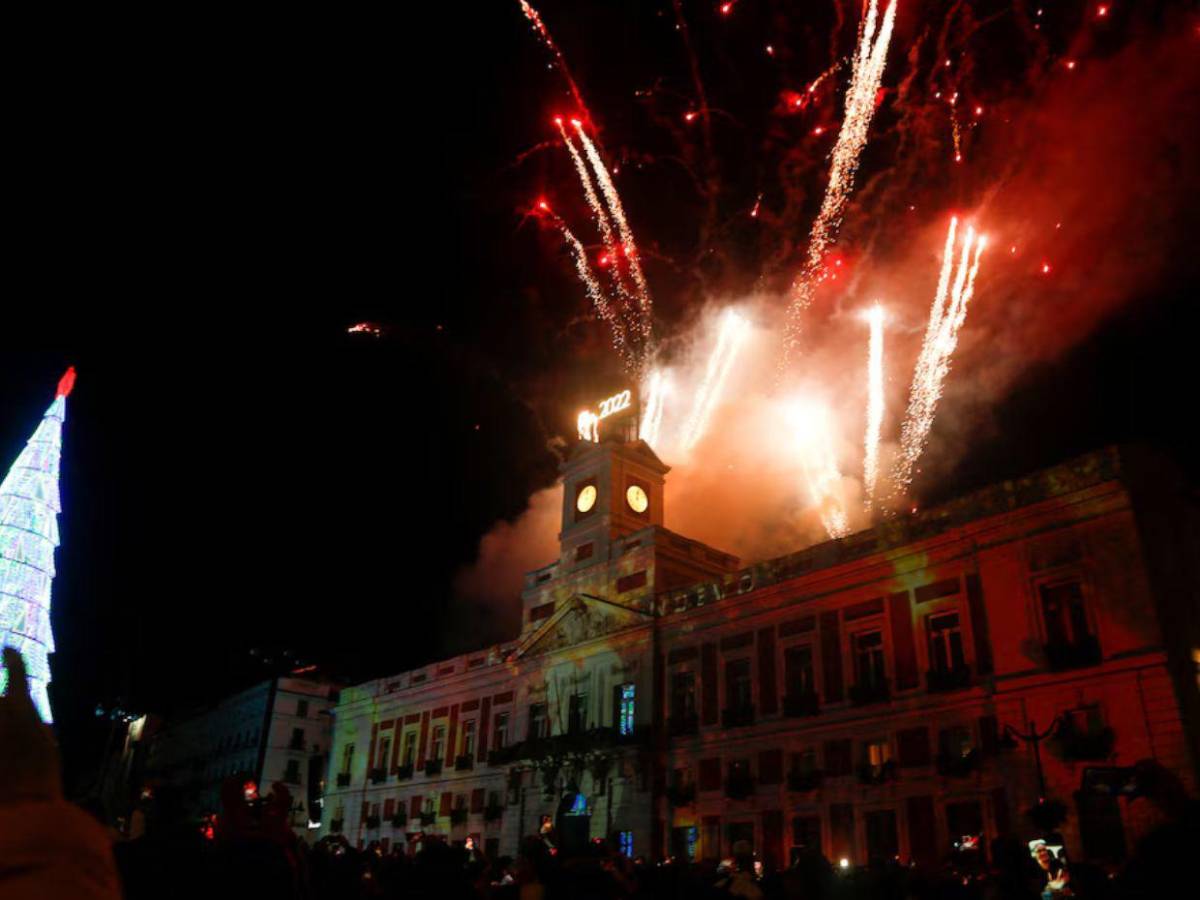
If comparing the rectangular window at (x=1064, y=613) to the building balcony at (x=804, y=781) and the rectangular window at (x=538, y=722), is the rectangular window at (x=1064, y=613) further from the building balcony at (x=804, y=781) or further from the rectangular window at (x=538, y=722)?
the rectangular window at (x=538, y=722)

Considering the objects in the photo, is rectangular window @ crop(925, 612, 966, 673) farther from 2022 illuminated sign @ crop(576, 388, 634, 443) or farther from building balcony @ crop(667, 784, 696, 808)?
2022 illuminated sign @ crop(576, 388, 634, 443)

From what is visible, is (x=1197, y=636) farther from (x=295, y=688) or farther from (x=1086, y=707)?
(x=295, y=688)

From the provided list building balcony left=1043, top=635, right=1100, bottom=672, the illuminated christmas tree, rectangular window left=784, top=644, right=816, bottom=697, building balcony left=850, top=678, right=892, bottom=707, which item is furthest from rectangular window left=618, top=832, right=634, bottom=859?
the illuminated christmas tree

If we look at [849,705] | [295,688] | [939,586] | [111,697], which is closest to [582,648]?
[849,705]

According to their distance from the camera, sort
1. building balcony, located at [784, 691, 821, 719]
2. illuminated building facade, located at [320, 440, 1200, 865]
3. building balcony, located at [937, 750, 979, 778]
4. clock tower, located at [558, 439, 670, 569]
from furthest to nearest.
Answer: clock tower, located at [558, 439, 670, 569] → building balcony, located at [784, 691, 821, 719] → building balcony, located at [937, 750, 979, 778] → illuminated building facade, located at [320, 440, 1200, 865]

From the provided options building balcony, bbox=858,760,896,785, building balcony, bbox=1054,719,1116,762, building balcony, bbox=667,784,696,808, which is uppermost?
building balcony, bbox=1054,719,1116,762

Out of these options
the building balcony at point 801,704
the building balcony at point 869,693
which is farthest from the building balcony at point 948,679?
the building balcony at point 801,704

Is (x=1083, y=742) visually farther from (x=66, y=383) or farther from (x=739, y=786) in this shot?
(x=66, y=383)

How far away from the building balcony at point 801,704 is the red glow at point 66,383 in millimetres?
31490

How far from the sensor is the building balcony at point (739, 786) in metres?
27.5

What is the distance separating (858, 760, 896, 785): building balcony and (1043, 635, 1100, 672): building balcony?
5298mm

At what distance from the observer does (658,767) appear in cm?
3100

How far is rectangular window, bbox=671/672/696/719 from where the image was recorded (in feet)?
102

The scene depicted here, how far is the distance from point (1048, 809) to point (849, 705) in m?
12.2
